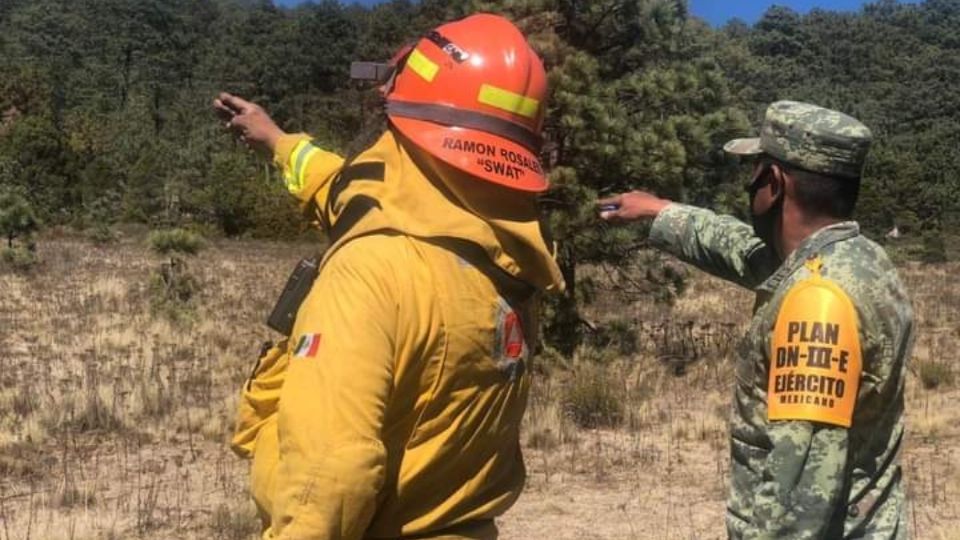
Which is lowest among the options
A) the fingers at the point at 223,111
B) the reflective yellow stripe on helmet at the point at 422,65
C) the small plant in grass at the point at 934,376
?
the small plant in grass at the point at 934,376

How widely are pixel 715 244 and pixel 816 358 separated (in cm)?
89

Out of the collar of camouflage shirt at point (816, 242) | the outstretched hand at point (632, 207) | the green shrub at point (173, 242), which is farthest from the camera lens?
the green shrub at point (173, 242)

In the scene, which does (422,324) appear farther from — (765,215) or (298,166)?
(765,215)

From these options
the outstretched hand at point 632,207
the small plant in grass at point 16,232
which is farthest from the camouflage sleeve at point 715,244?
the small plant in grass at point 16,232

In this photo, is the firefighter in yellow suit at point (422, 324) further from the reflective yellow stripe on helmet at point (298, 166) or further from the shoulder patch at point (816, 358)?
the shoulder patch at point (816, 358)

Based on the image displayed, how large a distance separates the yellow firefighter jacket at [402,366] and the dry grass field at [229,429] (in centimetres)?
412

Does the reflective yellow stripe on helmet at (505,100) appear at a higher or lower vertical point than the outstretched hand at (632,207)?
higher

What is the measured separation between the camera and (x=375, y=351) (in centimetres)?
147

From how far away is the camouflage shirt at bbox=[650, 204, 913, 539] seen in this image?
196 centimetres

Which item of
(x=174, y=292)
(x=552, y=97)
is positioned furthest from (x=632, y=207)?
(x=174, y=292)

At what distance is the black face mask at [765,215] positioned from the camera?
224 centimetres

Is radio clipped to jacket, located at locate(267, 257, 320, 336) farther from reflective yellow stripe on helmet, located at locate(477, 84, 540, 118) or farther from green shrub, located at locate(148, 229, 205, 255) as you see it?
green shrub, located at locate(148, 229, 205, 255)

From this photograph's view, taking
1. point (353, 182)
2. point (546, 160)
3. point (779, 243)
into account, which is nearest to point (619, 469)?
point (546, 160)

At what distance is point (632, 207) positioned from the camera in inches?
117
